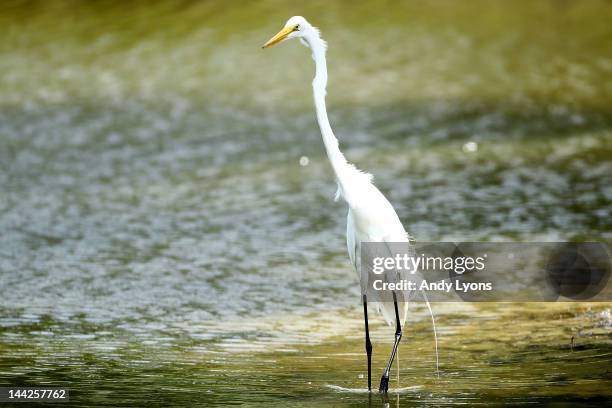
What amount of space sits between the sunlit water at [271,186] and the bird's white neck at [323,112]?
1.12 meters

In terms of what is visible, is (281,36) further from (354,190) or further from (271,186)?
(271,186)

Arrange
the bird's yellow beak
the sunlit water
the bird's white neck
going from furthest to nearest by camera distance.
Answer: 1. the sunlit water
2. the bird's yellow beak
3. the bird's white neck

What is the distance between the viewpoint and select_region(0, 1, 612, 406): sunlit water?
6.05m

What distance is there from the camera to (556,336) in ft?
21.5

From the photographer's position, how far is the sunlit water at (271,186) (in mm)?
6051

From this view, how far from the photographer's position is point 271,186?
11734 mm

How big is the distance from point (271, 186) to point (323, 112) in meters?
5.97

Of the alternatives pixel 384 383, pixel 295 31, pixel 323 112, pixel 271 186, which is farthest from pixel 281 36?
pixel 271 186

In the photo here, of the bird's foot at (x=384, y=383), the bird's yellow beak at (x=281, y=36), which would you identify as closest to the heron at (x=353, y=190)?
the bird's yellow beak at (x=281, y=36)

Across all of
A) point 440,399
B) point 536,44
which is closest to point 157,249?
point 440,399

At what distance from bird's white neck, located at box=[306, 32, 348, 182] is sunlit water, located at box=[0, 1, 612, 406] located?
3.69ft

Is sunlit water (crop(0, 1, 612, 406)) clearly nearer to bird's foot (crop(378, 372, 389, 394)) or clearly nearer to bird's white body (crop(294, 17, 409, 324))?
bird's foot (crop(378, 372, 389, 394))

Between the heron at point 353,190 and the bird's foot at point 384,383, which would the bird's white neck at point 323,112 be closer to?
the heron at point 353,190

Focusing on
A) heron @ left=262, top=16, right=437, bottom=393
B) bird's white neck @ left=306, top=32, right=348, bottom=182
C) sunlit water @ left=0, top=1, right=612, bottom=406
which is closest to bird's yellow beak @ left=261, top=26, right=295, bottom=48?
heron @ left=262, top=16, right=437, bottom=393
